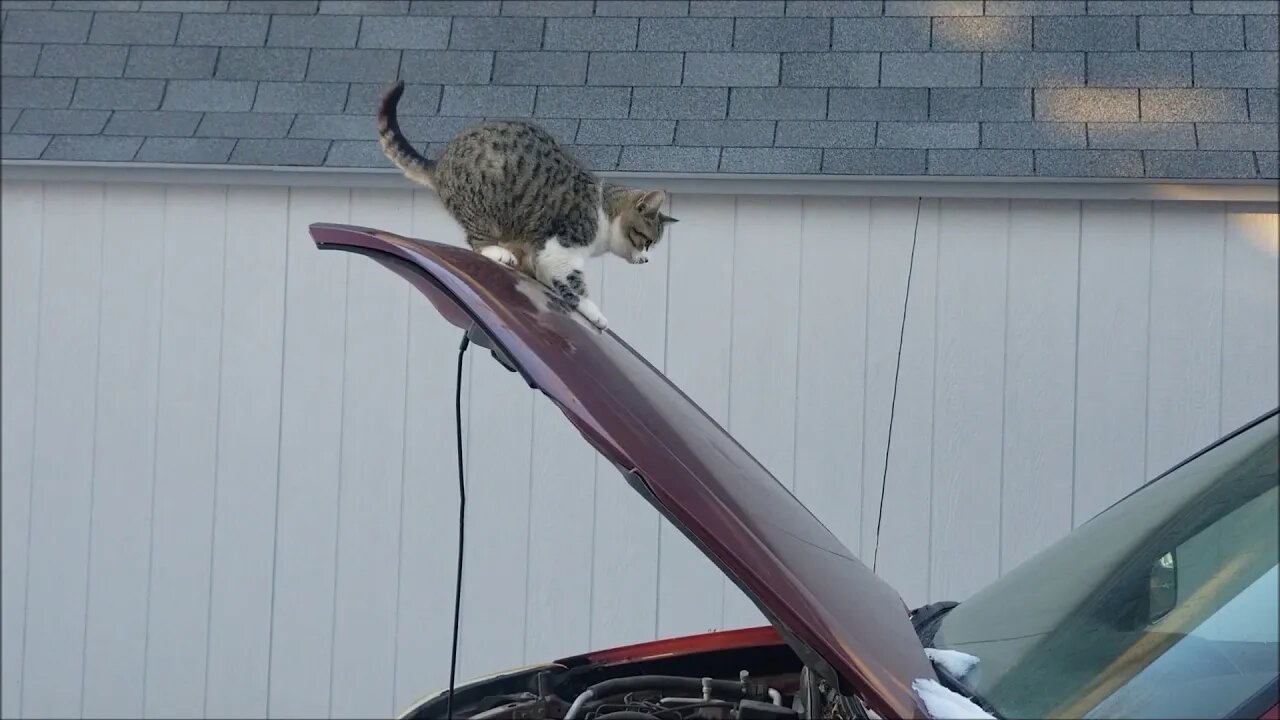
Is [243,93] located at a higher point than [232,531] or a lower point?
higher

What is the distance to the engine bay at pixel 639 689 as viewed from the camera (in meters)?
2.55

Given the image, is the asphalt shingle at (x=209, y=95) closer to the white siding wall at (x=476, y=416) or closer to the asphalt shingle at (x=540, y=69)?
the white siding wall at (x=476, y=416)

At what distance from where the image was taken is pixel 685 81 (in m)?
5.12

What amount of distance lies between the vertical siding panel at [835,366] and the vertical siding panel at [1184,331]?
1.00 metres

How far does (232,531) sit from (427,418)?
0.89 metres

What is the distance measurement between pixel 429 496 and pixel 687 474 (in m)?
3.47

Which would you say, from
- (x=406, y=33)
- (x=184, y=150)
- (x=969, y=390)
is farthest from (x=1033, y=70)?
(x=184, y=150)

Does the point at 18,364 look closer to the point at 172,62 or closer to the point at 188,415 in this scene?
the point at 188,415

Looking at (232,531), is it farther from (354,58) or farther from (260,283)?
(354,58)

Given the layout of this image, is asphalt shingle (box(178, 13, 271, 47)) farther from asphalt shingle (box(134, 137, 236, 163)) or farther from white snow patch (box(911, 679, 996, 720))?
white snow patch (box(911, 679, 996, 720))

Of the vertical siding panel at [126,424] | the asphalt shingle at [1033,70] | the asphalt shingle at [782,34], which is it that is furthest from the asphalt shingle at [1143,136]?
the vertical siding panel at [126,424]

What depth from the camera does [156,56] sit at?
17.9 ft

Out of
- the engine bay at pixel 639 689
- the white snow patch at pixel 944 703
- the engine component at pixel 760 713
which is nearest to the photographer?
the white snow patch at pixel 944 703

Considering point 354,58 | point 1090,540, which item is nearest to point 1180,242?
point 1090,540
